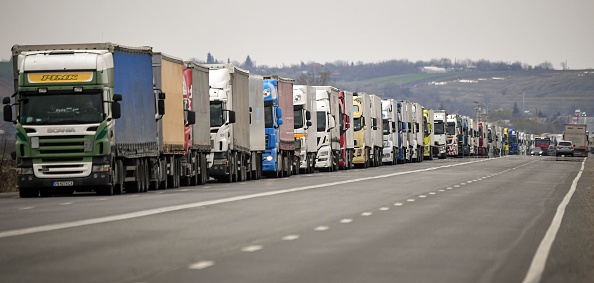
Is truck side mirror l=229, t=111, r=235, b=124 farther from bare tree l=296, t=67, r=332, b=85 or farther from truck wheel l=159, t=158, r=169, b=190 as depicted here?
bare tree l=296, t=67, r=332, b=85

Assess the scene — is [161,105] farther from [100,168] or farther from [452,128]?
[452,128]

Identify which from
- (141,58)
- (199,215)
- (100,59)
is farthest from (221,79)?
(199,215)

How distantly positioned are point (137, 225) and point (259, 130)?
28.2m

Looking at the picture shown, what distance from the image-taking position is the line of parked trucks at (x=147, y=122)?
98.4 feet

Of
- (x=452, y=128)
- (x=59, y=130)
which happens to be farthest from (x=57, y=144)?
(x=452, y=128)

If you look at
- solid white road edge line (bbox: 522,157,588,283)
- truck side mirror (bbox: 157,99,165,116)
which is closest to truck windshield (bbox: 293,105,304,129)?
truck side mirror (bbox: 157,99,165,116)

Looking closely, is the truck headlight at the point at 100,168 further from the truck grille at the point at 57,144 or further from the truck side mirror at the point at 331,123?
the truck side mirror at the point at 331,123

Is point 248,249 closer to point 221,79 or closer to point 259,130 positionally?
point 221,79

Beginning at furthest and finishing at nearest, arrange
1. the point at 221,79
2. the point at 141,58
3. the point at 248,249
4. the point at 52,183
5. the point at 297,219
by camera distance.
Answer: the point at 221,79 < the point at 141,58 < the point at 52,183 < the point at 297,219 < the point at 248,249

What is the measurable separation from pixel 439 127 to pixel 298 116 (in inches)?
2114

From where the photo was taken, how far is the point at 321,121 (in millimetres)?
58062

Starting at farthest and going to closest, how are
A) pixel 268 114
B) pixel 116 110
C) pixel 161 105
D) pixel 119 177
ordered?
pixel 268 114 < pixel 161 105 < pixel 119 177 < pixel 116 110

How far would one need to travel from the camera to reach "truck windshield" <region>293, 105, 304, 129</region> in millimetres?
53906

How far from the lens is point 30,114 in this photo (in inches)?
1185
